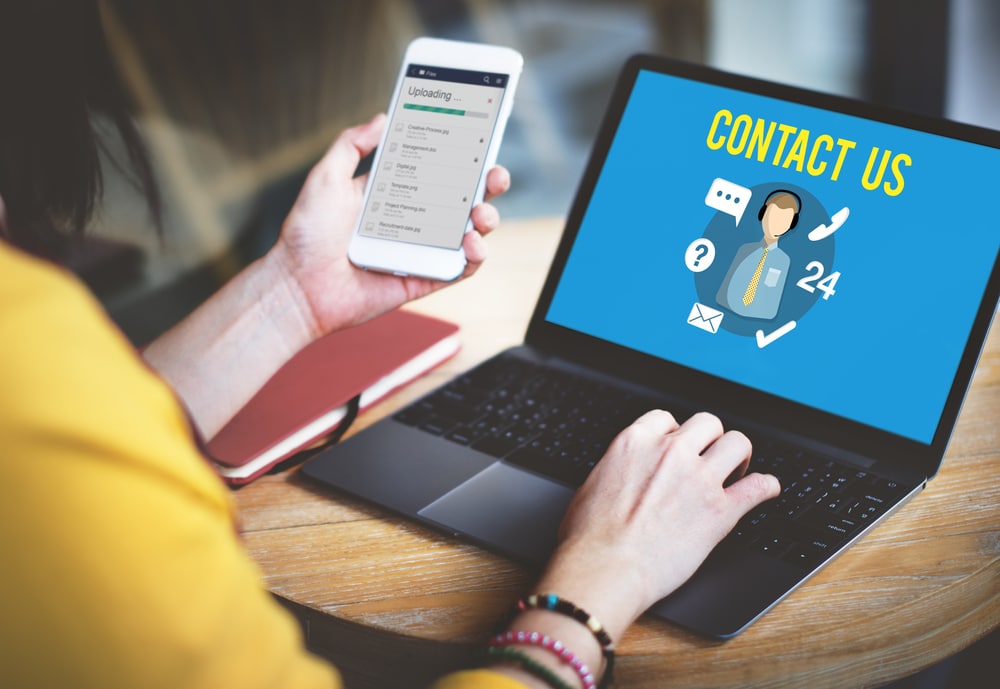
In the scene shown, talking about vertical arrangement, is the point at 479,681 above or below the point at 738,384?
below

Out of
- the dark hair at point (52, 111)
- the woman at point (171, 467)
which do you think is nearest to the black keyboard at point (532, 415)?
the woman at point (171, 467)

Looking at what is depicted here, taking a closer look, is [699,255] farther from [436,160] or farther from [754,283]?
[436,160]

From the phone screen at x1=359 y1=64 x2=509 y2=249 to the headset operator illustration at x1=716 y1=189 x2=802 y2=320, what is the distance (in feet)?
0.93

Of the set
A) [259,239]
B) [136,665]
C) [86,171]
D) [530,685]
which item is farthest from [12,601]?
[259,239]

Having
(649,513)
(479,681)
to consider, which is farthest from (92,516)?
(649,513)

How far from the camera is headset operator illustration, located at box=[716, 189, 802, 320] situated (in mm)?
904

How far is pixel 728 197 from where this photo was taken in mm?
945

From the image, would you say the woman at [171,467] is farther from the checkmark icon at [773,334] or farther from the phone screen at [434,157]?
the checkmark icon at [773,334]

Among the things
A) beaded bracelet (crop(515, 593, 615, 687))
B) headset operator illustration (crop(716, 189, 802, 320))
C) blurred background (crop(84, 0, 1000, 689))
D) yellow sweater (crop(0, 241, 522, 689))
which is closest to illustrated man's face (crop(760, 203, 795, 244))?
headset operator illustration (crop(716, 189, 802, 320))

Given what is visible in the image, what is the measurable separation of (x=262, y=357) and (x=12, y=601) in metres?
0.51

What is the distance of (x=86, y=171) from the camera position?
92 centimetres

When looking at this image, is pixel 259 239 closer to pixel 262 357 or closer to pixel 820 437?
pixel 262 357

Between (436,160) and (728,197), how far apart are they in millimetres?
307

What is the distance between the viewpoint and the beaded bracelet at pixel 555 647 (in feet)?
2.01
